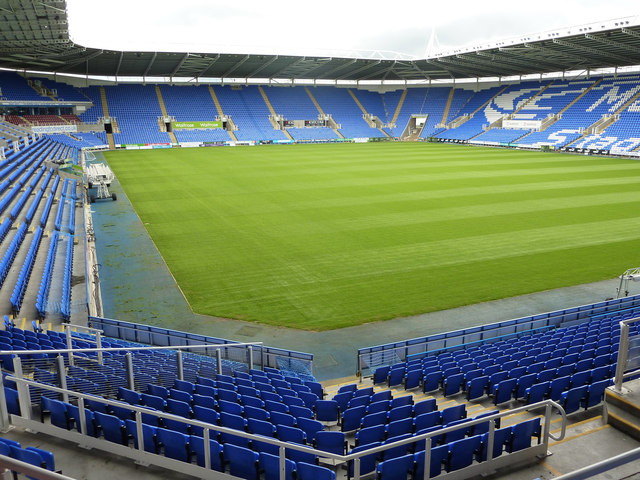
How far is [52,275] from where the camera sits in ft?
58.9

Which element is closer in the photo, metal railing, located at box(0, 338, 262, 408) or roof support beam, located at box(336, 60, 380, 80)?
metal railing, located at box(0, 338, 262, 408)

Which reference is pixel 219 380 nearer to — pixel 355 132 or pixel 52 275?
pixel 52 275

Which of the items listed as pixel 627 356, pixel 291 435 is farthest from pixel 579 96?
pixel 291 435

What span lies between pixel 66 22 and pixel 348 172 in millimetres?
24577

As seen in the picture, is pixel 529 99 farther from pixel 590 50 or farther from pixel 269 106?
pixel 269 106

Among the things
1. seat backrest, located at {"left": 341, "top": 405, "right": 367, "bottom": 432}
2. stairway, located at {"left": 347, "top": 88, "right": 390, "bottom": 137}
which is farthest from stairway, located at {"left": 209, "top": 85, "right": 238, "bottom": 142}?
seat backrest, located at {"left": 341, "top": 405, "right": 367, "bottom": 432}

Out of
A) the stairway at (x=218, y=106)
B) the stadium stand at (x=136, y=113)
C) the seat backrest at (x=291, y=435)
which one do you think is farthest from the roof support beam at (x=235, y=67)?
the seat backrest at (x=291, y=435)

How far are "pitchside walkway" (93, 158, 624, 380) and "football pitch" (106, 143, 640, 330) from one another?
1.62 feet

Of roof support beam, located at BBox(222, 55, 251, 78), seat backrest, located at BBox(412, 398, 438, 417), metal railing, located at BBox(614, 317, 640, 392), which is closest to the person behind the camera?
metal railing, located at BBox(614, 317, 640, 392)

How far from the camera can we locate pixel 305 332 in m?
14.9

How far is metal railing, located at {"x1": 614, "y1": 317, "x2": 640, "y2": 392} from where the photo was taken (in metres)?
6.63

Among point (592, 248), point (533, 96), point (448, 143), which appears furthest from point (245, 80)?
point (592, 248)

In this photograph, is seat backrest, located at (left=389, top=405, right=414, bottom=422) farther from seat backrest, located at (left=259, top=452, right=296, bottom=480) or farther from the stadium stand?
the stadium stand

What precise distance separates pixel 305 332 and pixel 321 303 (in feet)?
6.78
